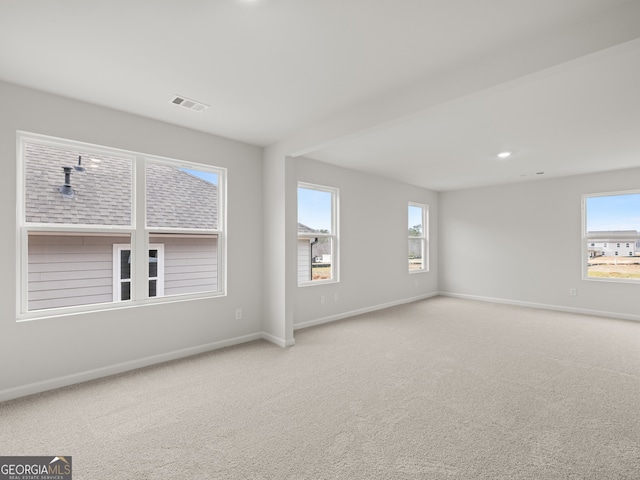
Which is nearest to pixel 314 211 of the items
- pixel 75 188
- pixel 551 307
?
pixel 75 188

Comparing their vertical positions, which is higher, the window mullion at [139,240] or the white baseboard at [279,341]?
the window mullion at [139,240]

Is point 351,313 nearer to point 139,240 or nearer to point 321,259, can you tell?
point 321,259

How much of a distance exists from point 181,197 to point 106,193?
710 mm

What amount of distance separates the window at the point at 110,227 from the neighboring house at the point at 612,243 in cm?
623

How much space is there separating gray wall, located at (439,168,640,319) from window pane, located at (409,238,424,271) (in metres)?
0.67

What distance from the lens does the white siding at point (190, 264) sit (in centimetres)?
345

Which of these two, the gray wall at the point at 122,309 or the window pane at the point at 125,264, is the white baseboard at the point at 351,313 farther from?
the window pane at the point at 125,264

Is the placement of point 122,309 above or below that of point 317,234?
below

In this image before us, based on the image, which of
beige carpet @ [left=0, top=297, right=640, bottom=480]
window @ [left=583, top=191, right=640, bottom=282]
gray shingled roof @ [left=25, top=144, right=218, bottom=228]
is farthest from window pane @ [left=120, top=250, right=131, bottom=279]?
window @ [left=583, top=191, right=640, bottom=282]

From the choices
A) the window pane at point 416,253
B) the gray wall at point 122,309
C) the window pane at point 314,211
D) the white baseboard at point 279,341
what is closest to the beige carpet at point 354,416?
the white baseboard at point 279,341

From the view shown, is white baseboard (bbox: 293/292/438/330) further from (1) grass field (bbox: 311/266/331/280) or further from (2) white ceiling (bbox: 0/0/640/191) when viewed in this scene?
(2) white ceiling (bbox: 0/0/640/191)

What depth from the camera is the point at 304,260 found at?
A: 190 inches

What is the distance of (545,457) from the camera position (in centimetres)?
185

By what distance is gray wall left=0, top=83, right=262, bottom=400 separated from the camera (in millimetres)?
2529
